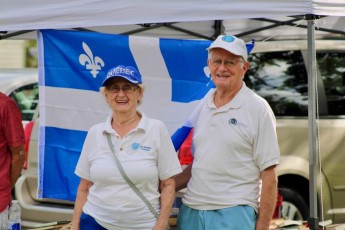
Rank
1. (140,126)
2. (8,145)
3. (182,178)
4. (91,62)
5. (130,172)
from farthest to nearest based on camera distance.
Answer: (91,62) → (8,145) → (182,178) → (140,126) → (130,172)

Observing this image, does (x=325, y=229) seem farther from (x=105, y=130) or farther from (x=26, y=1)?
(x=26, y=1)

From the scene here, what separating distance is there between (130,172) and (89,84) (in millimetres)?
1491

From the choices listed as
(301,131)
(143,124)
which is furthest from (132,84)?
(301,131)

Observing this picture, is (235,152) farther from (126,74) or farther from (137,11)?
(137,11)

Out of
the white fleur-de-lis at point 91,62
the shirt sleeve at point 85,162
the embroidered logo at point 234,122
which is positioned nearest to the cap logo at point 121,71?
the shirt sleeve at point 85,162

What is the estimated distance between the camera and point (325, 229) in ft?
17.9

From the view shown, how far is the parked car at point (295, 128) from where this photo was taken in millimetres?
7500

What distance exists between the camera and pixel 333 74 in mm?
7789

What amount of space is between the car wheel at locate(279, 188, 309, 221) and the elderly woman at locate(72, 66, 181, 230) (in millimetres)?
3200

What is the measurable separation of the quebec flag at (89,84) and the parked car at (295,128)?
5.74 ft

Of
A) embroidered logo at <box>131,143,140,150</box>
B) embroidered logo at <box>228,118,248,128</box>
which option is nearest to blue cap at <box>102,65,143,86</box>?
embroidered logo at <box>131,143,140,150</box>

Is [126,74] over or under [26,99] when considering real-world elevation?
over

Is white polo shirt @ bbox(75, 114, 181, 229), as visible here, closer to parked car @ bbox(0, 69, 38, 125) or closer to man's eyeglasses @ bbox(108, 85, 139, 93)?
man's eyeglasses @ bbox(108, 85, 139, 93)

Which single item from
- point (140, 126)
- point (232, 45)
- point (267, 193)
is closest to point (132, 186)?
point (140, 126)
